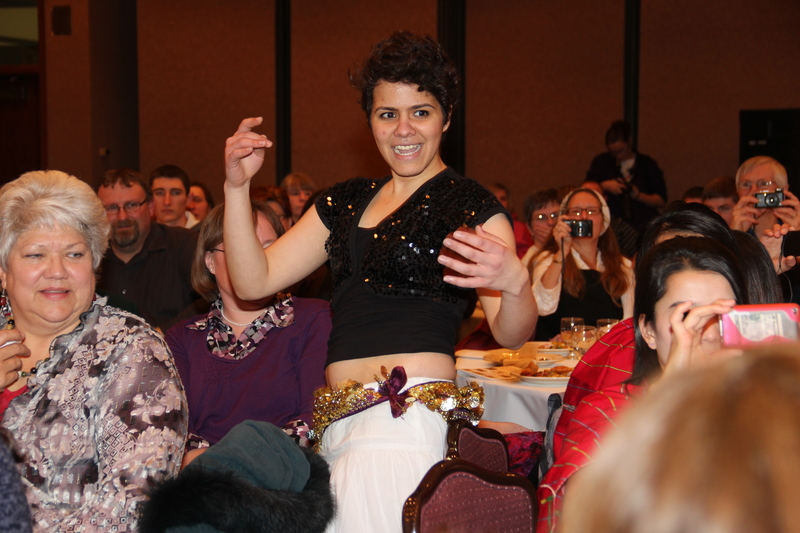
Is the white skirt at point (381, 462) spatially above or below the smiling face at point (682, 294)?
below

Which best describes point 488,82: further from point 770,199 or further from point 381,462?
point 381,462

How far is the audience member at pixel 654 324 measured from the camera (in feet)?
4.99

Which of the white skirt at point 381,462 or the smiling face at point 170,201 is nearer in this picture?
the white skirt at point 381,462

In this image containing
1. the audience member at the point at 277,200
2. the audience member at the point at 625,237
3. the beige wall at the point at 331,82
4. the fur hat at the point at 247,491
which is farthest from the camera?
the beige wall at the point at 331,82

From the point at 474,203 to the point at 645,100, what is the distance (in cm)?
667

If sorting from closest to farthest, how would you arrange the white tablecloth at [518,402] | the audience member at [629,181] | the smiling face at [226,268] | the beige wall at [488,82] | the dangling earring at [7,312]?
the dangling earring at [7,312] < the smiling face at [226,268] < the white tablecloth at [518,402] < the audience member at [629,181] < the beige wall at [488,82]

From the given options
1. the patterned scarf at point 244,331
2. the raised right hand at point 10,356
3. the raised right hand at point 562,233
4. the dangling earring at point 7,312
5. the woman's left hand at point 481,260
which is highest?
the woman's left hand at point 481,260

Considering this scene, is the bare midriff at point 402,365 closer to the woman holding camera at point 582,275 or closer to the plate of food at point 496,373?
the plate of food at point 496,373

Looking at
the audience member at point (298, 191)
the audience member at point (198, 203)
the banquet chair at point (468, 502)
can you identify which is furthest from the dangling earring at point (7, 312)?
the audience member at point (198, 203)

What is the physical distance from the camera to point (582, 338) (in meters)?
3.40

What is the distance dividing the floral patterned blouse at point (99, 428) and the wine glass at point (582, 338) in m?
2.01

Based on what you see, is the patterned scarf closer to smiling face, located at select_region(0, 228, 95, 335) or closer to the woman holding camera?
smiling face, located at select_region(0, 228, 95, 335)

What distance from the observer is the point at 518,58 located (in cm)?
819

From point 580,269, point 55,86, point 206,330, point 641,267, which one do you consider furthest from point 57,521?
point 55,86
